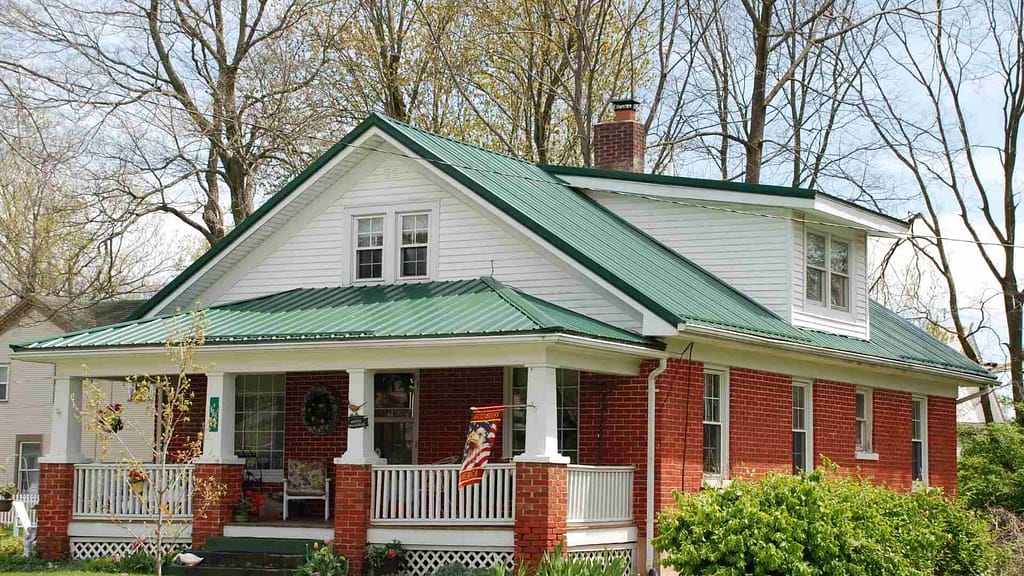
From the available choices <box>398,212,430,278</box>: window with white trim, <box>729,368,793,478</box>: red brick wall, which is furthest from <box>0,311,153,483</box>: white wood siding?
<box>729,368,793,478</box>: red brick wall

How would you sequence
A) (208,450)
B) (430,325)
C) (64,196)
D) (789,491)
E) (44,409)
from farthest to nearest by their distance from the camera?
1. (44,409)
2. (64,196)
3. (208,450)
4. (430,325)
5. (789,491)

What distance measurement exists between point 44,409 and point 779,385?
2711 centimetres

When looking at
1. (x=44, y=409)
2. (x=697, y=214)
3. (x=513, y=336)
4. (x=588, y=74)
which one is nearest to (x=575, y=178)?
(x=697, y=214)

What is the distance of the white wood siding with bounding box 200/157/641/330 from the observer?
1938cm

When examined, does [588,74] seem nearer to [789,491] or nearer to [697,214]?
[697,214]

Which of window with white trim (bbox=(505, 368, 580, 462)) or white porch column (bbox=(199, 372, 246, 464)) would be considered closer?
white porch column (bbox=(199, 372, 246, 464))

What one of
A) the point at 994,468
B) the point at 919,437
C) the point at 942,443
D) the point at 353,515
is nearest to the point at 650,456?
the point at 353,515

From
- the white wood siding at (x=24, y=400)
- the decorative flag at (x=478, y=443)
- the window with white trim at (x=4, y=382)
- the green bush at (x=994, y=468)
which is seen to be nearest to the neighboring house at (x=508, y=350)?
the decorative flag at (x=478, y=443)

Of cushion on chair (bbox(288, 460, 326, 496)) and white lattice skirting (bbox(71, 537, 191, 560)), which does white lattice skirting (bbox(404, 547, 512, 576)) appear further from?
white lattice skirting (bbox(71, 537, 191, 560))

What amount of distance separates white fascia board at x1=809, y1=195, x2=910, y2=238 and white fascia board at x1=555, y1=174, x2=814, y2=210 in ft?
1.29

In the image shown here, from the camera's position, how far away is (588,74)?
3550 centimetres

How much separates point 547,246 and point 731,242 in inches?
172

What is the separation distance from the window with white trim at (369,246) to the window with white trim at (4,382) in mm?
24344

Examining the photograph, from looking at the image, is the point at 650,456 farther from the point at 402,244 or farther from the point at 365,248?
the point at 365,248
